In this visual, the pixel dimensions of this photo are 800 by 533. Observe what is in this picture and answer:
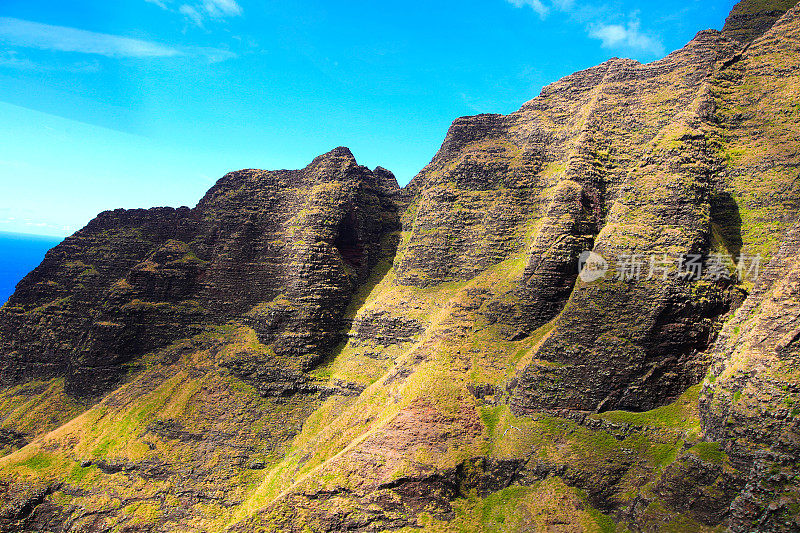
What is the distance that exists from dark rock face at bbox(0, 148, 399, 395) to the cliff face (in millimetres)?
296

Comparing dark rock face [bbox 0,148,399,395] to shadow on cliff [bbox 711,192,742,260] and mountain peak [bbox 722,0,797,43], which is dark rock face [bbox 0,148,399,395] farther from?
mountain peak [bbox 722,0,797,43]

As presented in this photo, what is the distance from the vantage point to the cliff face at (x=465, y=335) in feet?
86.8

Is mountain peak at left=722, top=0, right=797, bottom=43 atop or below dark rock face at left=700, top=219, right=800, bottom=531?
atop

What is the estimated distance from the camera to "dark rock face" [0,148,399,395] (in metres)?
47.5

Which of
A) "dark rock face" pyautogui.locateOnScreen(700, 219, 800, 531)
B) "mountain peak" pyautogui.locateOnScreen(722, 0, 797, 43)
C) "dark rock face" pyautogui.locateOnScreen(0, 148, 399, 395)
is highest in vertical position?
"mountain peak" pyautogui.locateOnScreen(722, 0, 797, 43)

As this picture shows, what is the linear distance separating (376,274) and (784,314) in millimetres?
37876

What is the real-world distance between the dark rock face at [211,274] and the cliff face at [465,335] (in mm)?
296

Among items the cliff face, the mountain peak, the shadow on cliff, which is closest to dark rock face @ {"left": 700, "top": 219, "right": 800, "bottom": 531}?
the cliff face

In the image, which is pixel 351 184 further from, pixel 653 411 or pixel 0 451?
pixel 0 451

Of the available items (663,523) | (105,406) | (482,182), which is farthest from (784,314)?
(105,406)

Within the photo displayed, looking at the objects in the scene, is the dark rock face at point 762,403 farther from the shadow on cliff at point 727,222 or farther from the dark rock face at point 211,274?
the dark rock face at point 211,274

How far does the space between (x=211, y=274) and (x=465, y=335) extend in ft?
106

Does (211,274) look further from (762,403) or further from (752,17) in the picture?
(752,17)

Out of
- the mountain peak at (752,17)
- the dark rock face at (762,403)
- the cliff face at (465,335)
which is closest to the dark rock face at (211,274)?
the cliff face at (465,335)
